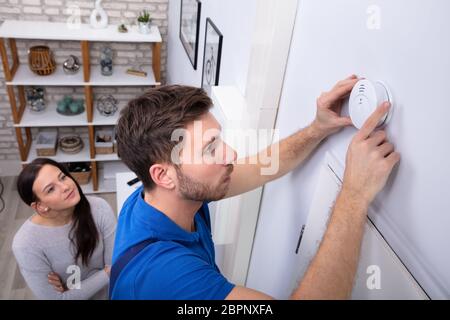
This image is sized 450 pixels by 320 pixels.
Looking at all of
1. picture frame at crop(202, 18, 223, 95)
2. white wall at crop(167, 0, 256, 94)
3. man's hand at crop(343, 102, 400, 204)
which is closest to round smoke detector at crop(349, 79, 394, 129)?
man's hand at crop(343, 102, 400, 204)

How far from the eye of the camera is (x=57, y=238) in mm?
1767

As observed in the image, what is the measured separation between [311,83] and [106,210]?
129 centimetres

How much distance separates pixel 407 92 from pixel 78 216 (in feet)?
5.08

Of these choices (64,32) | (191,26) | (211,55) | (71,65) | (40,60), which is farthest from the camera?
(71,65)

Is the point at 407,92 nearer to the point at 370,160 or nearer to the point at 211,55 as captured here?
Result: the point at 370,160

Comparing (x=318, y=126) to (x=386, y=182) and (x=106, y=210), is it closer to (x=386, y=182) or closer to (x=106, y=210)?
(x=386, y=182)

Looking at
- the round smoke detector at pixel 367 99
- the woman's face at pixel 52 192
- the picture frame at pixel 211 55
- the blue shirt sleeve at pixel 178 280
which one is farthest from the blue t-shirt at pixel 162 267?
the picture frame at pixel 211 55

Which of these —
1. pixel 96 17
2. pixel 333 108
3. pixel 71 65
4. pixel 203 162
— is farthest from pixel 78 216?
pixel 96 17

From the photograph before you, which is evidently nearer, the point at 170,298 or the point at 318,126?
the point at 170,298

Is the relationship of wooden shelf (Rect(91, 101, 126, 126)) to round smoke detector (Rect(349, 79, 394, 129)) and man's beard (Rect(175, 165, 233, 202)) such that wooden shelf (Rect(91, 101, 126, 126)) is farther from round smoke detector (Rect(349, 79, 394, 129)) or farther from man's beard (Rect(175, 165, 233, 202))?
round smoke detector (Rect(349, 79, 394, 129))

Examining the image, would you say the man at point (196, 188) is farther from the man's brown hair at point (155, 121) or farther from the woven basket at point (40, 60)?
the woven basket at point (40, 60)

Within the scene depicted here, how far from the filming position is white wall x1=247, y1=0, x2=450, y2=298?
69 centimetres

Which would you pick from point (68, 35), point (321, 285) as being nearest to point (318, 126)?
point (321, 285)

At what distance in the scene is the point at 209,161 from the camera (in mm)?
1143
